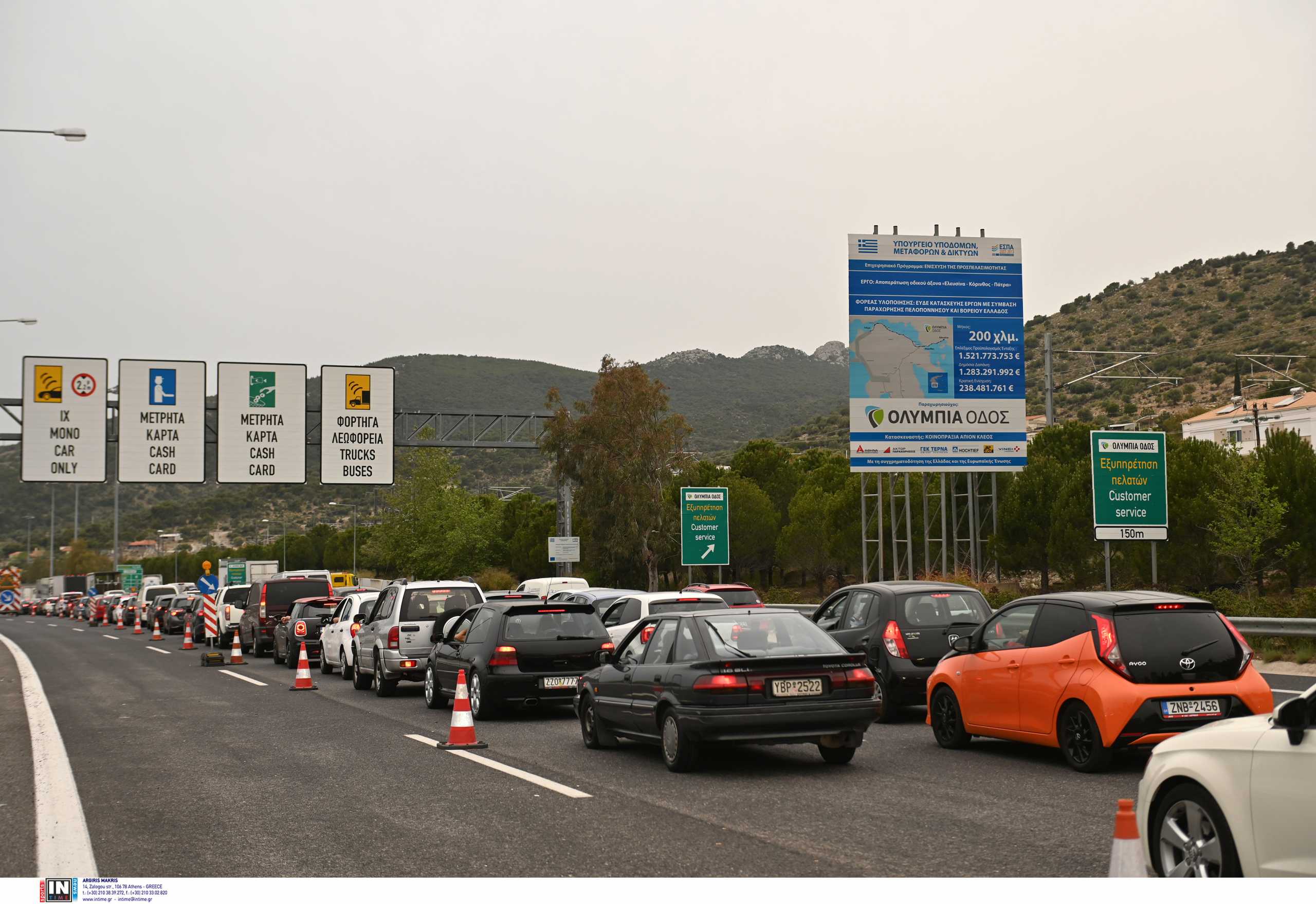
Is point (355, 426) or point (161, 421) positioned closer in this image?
point (161, 421)

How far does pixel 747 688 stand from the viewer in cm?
1152

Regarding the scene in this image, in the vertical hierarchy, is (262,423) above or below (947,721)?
above

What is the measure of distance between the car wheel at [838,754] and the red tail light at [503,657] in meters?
5.26

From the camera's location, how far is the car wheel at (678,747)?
11.6 meters

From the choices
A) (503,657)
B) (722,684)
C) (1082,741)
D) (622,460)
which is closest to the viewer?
(1082,741)

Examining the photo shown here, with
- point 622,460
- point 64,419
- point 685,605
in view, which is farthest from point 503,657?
point 622,460

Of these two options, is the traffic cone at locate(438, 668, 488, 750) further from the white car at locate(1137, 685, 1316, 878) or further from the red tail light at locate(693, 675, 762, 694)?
the white car at locate(1137, 685, 1316, 878)

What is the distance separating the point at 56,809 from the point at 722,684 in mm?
5178

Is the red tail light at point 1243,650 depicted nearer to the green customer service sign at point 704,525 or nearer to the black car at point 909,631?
the black car at point 909,631

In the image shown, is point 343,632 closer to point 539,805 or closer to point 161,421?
point 161,421

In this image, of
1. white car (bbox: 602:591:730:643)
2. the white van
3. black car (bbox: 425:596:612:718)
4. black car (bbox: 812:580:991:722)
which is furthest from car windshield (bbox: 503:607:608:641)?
the white van

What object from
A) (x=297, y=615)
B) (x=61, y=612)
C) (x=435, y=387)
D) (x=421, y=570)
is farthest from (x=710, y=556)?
(x=435, y=387)
